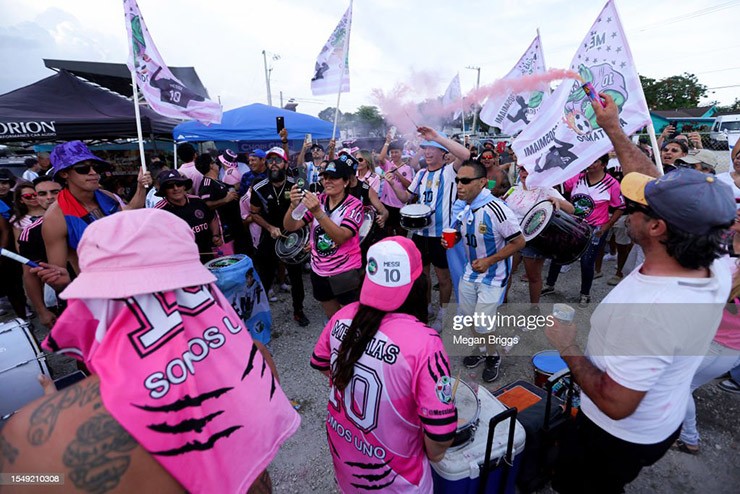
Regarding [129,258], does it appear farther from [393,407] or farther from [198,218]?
[198,218]

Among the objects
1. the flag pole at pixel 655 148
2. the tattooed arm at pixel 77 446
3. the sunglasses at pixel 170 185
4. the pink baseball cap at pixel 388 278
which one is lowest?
the tattooed arm at pixel 77 446

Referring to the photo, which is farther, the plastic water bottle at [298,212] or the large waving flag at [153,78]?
the large waving flag at [153,78]

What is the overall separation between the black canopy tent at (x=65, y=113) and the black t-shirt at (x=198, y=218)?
5.64m

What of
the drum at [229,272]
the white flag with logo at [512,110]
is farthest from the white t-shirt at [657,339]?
the white flag with logo at [512,110]

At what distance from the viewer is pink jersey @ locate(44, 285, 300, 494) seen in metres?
1.00

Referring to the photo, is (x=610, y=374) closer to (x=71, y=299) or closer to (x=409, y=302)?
(x=409, y=302)

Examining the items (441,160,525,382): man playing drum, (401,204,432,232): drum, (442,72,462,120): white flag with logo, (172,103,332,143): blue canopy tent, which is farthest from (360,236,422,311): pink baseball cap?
(172,103,332,143): blue canopy tent

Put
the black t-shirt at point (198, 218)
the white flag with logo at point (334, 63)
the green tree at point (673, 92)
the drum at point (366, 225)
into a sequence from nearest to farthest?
the black t-shirt at point (198, 218) < the drum at point (366, 225) < the white flag with logo at point (334, 63) < the green tree at point (673, 92)

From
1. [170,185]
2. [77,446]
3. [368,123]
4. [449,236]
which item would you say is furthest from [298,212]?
[368,123]

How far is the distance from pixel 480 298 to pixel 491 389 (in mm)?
930

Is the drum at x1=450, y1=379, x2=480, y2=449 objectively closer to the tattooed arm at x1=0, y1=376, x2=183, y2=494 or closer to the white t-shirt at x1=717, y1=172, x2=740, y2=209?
the tattooed arm at x1=0, y1=376, x2=183, y2=494

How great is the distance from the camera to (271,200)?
16.4 ft

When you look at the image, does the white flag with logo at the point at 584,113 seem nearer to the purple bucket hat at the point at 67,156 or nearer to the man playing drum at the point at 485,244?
the man playing drum at the point at 485,244

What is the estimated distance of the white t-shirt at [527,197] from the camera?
458 cm
